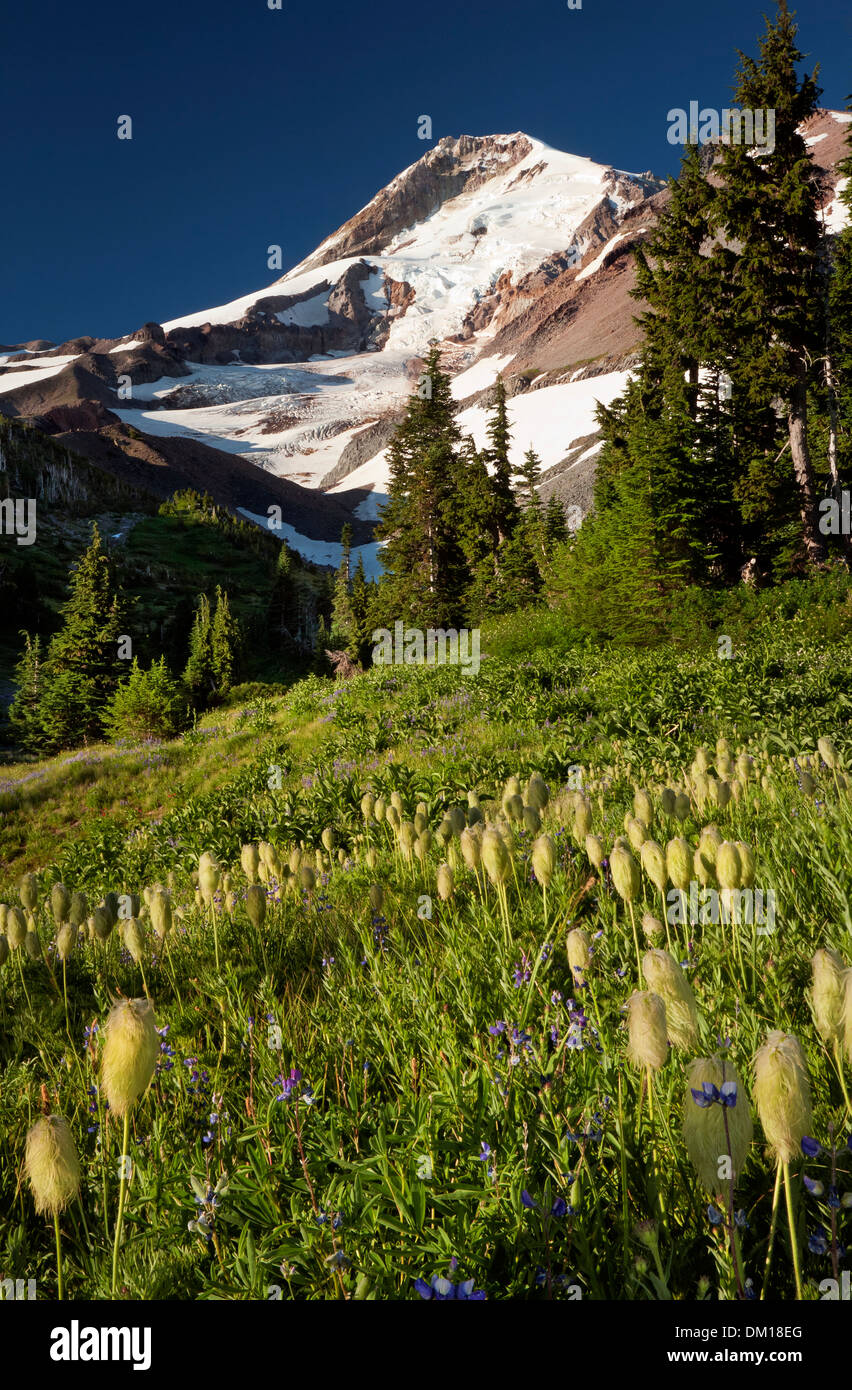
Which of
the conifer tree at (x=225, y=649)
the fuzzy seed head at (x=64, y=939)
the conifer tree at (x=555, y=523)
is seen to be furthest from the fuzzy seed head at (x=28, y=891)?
the conifer tree at (x=225, y=649)

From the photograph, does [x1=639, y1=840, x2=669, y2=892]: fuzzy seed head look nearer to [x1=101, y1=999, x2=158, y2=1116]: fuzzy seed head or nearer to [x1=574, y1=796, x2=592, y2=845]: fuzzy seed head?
[x1=574, y1=796, x2=592, y2=845]: fuzzy seed head

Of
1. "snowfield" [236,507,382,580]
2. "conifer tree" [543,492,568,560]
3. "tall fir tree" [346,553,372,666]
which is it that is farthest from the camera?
"snowfield" [236,507,382,580]

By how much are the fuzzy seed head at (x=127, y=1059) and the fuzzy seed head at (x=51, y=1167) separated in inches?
3.3

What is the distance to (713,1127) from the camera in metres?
0.94

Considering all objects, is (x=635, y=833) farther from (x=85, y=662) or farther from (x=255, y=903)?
(x=85, y=662)

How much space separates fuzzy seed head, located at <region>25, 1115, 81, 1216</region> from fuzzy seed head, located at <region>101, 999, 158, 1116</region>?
85 mm

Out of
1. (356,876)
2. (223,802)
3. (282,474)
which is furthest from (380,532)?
(282,474)

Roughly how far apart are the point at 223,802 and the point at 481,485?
2567 cm

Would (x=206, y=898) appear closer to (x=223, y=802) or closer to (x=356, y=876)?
(x=356, y=876)

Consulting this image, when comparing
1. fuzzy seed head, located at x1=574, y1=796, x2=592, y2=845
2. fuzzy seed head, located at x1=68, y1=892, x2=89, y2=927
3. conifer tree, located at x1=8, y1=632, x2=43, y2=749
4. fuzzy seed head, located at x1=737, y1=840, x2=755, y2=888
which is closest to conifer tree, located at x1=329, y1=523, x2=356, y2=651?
conifer tree, located at x1=8, y1=632, x2=43, y2=749

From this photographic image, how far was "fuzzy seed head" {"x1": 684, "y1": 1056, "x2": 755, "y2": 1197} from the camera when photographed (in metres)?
0.91

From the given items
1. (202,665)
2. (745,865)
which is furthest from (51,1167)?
(202,665)

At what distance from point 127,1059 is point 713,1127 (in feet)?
3.12

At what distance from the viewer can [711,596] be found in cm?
1560
